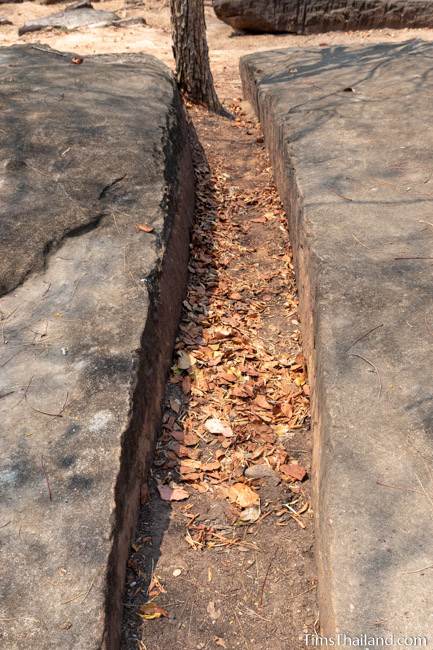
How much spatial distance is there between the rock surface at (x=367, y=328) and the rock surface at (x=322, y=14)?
535 centimetres

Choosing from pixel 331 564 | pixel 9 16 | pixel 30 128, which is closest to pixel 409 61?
pixel 30 128

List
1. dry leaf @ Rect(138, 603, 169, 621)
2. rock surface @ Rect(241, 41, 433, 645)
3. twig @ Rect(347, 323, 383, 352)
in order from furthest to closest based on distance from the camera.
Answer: twig @ Rect(347, 323, 383, 352) < dry leaf @ Rect(138, 603, 169, 621) < rock surface @ Rect(241, 41, 433, 645)

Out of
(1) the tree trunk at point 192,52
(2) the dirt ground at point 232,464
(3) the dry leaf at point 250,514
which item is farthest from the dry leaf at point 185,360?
(1) the tree trunk at point 192,52

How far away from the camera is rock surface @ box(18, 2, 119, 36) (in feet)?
37.8

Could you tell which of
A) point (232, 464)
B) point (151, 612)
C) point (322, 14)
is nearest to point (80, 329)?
point (232, 464)

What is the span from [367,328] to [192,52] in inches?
185

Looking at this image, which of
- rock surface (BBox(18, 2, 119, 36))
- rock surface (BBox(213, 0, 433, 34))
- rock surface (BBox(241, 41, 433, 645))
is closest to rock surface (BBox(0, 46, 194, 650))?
rock surface (BBox(241, 41, 433, 645))

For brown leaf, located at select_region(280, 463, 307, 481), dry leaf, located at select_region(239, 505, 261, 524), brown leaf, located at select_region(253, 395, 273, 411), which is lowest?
dry leaf, located at select_region(239, 505, 261, 524)

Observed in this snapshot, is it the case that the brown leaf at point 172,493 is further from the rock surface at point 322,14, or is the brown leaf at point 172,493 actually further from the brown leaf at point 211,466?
the rock surface at point 322,14

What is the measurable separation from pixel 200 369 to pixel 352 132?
8.41 ft

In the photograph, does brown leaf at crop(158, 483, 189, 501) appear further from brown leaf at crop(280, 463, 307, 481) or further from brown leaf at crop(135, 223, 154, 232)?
brown leaf at crop(135, 223, 154, 232)

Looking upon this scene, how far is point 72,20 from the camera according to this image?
11703 millimetres

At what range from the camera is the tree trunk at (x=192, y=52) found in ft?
21.3

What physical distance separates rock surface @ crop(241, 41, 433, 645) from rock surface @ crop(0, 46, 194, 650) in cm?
77
